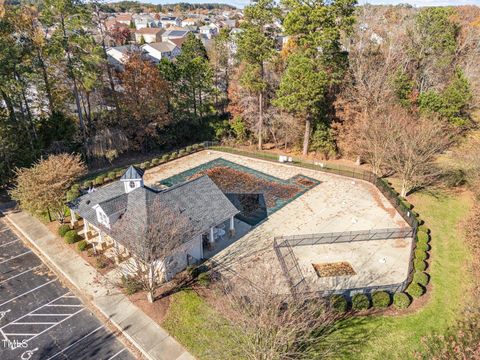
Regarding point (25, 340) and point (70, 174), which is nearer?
point (25, 340)

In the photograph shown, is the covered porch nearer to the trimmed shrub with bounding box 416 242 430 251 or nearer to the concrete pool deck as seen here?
the concrete pool deck

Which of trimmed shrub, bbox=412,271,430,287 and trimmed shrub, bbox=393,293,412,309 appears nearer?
trimmed shrub, bbox=393,293,412,309

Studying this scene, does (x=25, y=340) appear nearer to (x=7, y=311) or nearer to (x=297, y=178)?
(x=7, y=311)

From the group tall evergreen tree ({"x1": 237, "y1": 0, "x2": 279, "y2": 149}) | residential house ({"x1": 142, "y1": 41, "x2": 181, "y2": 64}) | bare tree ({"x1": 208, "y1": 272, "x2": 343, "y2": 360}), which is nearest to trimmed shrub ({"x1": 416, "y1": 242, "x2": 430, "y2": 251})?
Result: bare tree ({"x1": 208, "y1": 272, "x2": 343, "y2": 360})

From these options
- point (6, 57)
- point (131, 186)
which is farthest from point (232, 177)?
point (6, 57)

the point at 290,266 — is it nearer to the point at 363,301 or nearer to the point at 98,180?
the point at 363,301

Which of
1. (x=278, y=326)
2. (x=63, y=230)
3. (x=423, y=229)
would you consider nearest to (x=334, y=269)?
(x=423, y=229)
